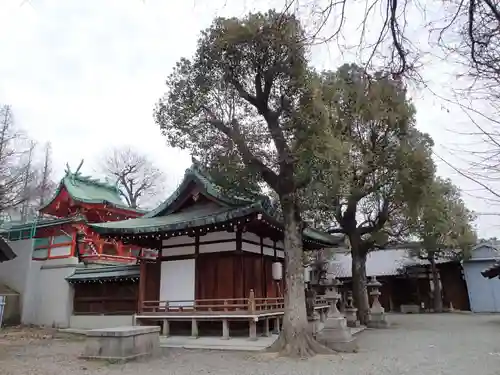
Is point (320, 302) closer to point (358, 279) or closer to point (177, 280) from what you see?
point (358, 279)

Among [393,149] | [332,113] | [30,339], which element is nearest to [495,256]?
[393,149]

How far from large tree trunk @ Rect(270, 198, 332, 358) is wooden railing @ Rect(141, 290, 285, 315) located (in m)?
2.28

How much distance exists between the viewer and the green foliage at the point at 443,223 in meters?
17.7

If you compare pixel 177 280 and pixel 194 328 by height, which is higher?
pixel 177 280

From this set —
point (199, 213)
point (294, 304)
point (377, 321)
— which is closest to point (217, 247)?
point (199, 213)

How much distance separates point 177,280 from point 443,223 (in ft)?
42.4

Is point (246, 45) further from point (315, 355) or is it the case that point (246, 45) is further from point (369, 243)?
point (369, 243)

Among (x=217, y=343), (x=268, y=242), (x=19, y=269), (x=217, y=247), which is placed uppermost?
(x=268, y=242)

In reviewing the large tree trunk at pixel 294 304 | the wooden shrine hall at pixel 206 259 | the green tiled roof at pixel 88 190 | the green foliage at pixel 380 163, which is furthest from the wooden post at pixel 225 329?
the green tiled roof at pixel 88 190

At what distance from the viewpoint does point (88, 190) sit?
75.2ft

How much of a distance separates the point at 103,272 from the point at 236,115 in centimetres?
988

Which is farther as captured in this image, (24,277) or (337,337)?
(24,277)

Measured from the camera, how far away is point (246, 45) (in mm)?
10242

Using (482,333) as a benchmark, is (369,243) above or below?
above
